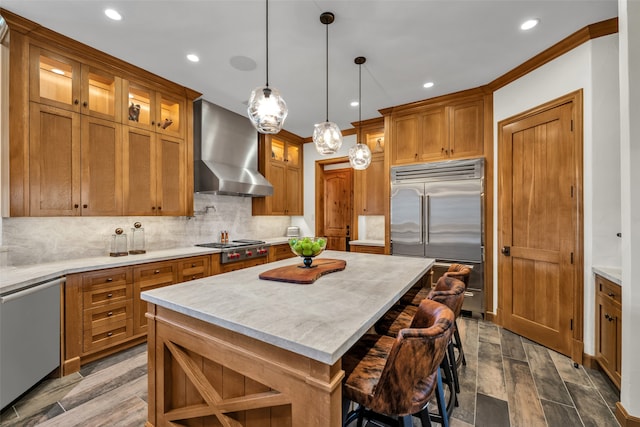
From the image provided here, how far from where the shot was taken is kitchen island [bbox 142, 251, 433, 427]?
0.98 meters

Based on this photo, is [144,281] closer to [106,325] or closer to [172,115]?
[106,325]

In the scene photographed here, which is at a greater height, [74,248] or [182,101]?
[182,101]

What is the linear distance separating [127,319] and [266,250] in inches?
78.3

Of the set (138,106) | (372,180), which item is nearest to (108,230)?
(138,106)

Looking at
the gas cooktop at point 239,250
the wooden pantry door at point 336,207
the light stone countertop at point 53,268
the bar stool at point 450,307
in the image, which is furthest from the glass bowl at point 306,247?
the wooden pantry door at point 336,207

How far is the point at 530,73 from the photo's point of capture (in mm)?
2959

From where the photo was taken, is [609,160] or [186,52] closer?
[609,160]

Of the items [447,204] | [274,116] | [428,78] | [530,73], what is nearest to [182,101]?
[274,116]

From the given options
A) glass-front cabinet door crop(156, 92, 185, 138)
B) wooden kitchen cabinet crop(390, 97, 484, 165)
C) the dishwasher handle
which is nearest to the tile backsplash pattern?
the dishwasher handle

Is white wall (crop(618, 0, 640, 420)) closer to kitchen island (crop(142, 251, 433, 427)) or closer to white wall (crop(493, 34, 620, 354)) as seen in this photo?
white wall (crop(493, 34, 620, 354))

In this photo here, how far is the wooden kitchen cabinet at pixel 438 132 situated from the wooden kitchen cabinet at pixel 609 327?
1938 mm

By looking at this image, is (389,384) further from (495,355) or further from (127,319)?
(127,319)

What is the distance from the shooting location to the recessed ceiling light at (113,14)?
7.06ft

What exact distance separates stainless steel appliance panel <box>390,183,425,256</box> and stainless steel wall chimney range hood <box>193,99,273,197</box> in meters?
2.01
